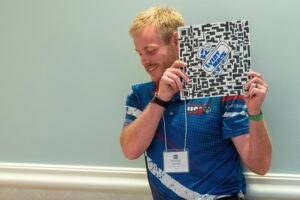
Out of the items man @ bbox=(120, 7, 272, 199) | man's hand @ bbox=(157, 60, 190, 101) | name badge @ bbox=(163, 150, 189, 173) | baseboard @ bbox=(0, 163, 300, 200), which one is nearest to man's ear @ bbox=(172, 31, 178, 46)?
man @ bbox=(120, 7, 272, 199)

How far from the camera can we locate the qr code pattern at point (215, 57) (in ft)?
3.94

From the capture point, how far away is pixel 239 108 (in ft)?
4.31

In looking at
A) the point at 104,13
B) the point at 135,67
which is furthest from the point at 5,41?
the point at 135,67

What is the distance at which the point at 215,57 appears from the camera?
4.00ft

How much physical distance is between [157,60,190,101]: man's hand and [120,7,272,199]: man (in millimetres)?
41

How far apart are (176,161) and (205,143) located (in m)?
0.12

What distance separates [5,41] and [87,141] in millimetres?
588

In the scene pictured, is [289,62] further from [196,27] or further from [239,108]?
[196,27]

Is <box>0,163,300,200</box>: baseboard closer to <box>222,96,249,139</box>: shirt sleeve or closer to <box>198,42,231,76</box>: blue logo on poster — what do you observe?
<box>222,96,249,139</box>: shirt sleeve

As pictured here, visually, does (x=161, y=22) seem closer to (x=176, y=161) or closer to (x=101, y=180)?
(x=176, y=161)

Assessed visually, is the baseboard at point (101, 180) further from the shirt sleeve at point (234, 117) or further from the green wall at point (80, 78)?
the shirt sleeve at point (234, 117)

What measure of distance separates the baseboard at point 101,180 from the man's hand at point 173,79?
0.50 m

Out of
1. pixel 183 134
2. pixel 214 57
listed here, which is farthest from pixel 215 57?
pixel 183 134

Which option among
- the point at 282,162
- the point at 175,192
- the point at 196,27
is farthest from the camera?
the point at 282,162
